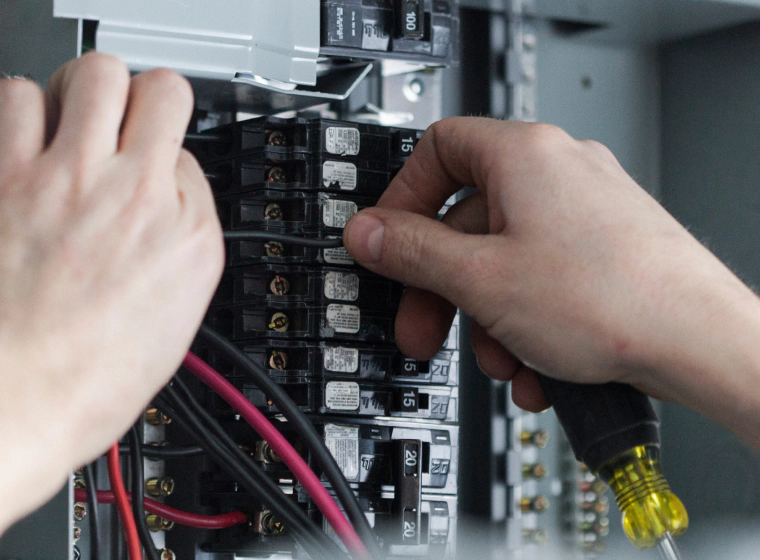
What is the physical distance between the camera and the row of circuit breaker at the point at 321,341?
79cm

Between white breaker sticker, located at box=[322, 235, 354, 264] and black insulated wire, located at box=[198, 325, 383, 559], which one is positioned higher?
white breaker sticker, located at box=[322, 235, 354, 264]

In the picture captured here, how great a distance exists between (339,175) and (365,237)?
3.9 inches

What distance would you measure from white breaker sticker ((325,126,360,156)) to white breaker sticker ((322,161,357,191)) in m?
0.01

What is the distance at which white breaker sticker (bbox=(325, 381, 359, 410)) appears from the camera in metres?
0.79

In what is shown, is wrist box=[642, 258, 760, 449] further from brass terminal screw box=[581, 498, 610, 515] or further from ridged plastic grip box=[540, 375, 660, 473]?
brass terminal screw box=[581, 498, 610, 515]

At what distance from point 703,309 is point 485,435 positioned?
1.56 ft

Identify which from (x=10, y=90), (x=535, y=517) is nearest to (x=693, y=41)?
(x=535, y=517)

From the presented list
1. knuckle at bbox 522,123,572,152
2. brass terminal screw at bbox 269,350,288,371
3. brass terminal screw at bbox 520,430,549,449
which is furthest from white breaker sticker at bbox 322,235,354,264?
brass terminal screw at bbox 520,430,549,449

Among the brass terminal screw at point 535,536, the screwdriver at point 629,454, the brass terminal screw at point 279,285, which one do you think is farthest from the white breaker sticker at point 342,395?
the brass terminal screw at point 535,536

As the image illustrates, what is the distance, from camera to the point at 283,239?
750 millimetres

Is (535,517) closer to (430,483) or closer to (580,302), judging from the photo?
(430,483)

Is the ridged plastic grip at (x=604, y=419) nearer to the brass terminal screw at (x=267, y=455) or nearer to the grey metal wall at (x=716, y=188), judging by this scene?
the brass terminal screw at (x=267, y=455)

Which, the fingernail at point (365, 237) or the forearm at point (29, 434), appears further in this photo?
the fingernail at point (365, 237)

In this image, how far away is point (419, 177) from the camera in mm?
802
